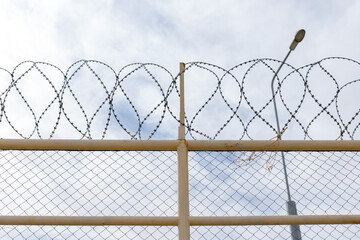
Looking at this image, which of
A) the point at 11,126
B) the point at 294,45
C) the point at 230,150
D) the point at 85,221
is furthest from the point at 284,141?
the point at 294,45

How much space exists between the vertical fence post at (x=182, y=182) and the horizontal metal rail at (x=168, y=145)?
0.06 metres

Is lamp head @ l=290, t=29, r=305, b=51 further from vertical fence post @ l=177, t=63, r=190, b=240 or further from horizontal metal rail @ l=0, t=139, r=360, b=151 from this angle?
vertical fence post @ l=177, t=63, r=190, b=240

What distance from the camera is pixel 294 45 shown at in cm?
576

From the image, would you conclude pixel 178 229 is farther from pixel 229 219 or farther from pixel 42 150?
pixel 42 150

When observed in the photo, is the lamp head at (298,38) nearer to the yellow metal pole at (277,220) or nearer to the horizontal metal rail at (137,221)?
the yellow metal pole at (277,220)

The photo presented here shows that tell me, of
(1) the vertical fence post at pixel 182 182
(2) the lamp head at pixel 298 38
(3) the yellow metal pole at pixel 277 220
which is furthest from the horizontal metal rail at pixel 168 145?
(2) the lamp head at pixel 298 38

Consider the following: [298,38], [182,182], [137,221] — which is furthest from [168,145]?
[298,38]

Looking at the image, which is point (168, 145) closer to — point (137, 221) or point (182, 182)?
point (182, 182)

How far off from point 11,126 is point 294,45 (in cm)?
405

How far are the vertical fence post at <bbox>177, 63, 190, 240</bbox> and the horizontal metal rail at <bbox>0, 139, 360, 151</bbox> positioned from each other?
58mm

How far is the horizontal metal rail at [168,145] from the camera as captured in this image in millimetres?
3141

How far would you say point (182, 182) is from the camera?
303 cm

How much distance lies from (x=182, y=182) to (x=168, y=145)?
309 mm

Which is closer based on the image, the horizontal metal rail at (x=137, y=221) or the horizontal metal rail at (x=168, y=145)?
the horizontal metal rail at (x=137, y=221)
